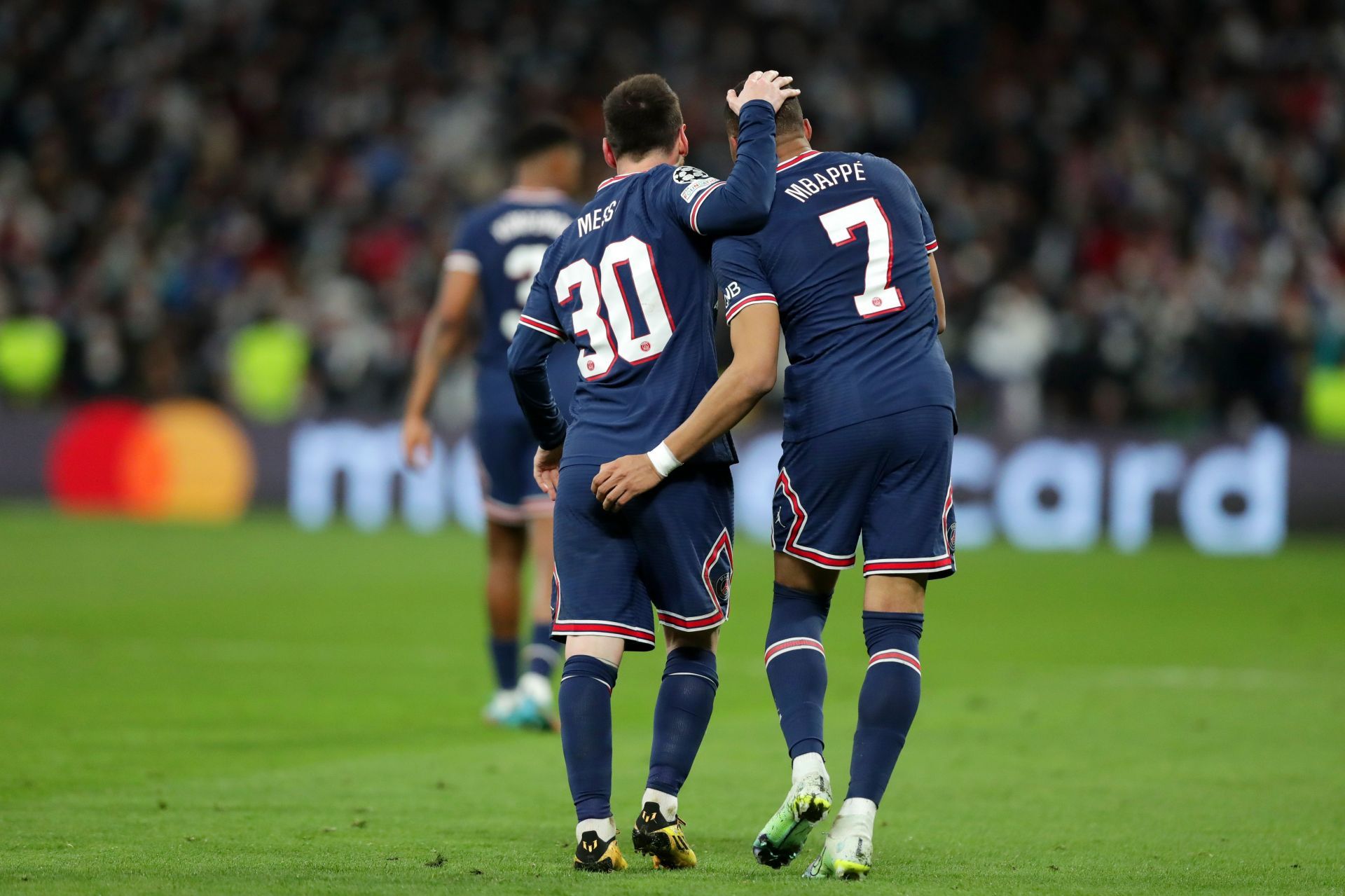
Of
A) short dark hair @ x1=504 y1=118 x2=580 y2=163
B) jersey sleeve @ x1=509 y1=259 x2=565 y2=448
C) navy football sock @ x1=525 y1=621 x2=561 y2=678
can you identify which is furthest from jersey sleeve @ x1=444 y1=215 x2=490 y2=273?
jersey sleeve @ x1=509 y1=259 x2=565 y2=448

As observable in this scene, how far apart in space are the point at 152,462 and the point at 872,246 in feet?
48.4

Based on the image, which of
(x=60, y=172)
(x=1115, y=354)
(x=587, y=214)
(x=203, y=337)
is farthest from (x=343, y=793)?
(x=60, y=172)

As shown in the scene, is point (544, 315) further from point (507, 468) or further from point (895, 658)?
point (507, 468)

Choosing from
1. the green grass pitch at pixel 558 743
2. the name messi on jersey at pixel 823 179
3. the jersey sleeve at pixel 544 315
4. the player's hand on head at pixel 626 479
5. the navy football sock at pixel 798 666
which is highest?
the name messi on jersey at pixel 823 179

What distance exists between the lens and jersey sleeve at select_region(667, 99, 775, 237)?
14.5 ft

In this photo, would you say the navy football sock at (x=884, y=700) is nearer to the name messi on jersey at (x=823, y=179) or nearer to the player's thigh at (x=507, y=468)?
the name messi on jersey at (x=823, y=179)

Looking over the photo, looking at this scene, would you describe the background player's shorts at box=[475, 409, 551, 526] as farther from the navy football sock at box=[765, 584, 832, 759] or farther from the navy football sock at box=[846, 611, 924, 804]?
the navy football sock at box=[846, 611, 924, 804]

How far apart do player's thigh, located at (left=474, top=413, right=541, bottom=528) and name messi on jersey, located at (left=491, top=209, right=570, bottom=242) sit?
750 mm

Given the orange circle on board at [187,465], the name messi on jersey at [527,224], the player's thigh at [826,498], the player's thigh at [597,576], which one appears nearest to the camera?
the player's thigh at [597,576]

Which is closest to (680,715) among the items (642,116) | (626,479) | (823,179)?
(626,479)

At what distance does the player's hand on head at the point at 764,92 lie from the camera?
4594 mm

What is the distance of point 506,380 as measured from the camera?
24.3ft

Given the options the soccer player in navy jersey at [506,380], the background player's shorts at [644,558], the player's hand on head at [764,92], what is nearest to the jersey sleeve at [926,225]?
the player's hand on head at [764,92]

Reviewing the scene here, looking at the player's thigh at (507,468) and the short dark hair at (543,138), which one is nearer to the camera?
the player's thigh at (507,468)
